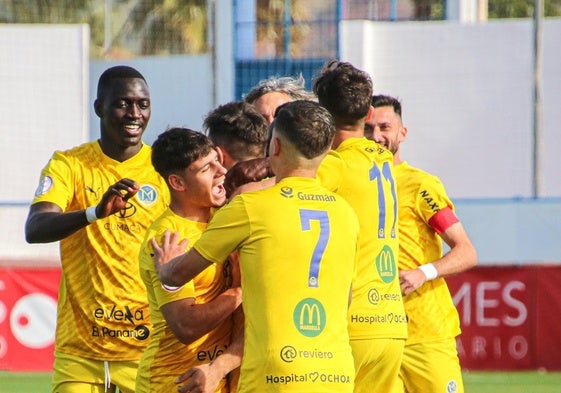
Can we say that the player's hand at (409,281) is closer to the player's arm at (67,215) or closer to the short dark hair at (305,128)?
the player's arm at (67,215)

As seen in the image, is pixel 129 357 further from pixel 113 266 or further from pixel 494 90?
pixel 494 90

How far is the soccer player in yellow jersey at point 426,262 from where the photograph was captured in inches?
291

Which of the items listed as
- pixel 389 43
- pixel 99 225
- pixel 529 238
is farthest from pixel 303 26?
pixel 99 225

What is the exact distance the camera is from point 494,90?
72.6 feet

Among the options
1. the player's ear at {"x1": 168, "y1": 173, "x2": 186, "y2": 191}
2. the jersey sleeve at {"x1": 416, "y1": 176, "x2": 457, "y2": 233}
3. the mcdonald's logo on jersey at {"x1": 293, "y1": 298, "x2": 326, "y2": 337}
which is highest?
the player's ear at {"x1": 168, "y1": 173, "x2": 186, "y2": 191}

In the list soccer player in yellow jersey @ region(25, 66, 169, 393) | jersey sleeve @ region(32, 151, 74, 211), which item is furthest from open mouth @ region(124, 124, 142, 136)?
jersey sleeve @ region(32, 151, 74, 211)

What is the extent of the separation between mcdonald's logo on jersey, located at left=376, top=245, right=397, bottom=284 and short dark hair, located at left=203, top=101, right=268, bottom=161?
Answer: 2.49 ft

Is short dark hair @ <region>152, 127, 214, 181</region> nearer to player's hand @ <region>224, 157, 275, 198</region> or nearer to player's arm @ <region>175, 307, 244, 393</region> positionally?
player's hand @ <region>224, 157, 275, 198</region>

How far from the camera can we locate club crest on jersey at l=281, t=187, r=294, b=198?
5039mm

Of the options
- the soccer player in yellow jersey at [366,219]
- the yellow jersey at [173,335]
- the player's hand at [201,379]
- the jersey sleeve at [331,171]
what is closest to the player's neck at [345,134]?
Answer: the soccer player in yellow jersey at [366,219]

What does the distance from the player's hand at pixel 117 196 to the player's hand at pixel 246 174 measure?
52 centimetres

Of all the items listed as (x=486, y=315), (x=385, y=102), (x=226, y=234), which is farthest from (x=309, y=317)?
(x=486, y=315)

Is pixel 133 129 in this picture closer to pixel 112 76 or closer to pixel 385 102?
→ pixel 112 76

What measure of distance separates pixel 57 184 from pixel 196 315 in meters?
1.82
